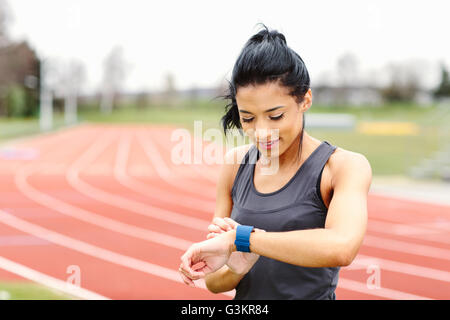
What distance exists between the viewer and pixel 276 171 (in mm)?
1522

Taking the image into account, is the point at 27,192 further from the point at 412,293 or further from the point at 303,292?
the point at 303,292

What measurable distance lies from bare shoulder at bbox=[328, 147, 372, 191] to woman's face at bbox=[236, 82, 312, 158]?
0.47ft

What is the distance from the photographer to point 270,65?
4.39ft

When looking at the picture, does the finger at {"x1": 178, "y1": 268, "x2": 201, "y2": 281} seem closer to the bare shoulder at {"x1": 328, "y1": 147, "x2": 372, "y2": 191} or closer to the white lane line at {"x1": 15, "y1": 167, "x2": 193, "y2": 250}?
the bare shoulder at {"x1": 328, "y1": 147, "x2": 372, "y2": 191}

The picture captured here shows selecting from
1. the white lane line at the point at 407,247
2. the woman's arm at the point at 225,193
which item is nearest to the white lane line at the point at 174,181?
the white lane line at the point at 407,247

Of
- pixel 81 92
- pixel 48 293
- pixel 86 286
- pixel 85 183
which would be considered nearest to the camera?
pixel 48 293

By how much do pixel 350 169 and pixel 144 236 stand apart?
20.0 feet

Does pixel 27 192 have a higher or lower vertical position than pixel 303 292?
lower

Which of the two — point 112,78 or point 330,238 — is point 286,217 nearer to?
point 330,238

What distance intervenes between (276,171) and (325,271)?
1.09 ft

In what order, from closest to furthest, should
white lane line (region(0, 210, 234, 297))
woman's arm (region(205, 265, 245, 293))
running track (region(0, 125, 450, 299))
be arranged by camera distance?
woman's arm (region(205, 265, 245, 293)) < running track (region(0, 125, 450, 299)) < white lane line (region(0, 210, 234, 297))

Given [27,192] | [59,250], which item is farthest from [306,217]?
[27,192]

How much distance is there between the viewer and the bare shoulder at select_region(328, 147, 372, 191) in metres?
1.32

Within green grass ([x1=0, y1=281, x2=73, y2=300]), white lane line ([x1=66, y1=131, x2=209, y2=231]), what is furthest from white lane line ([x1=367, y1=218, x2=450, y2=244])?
green grass ([x1=0, y1=281, x2=73, y2=300])
